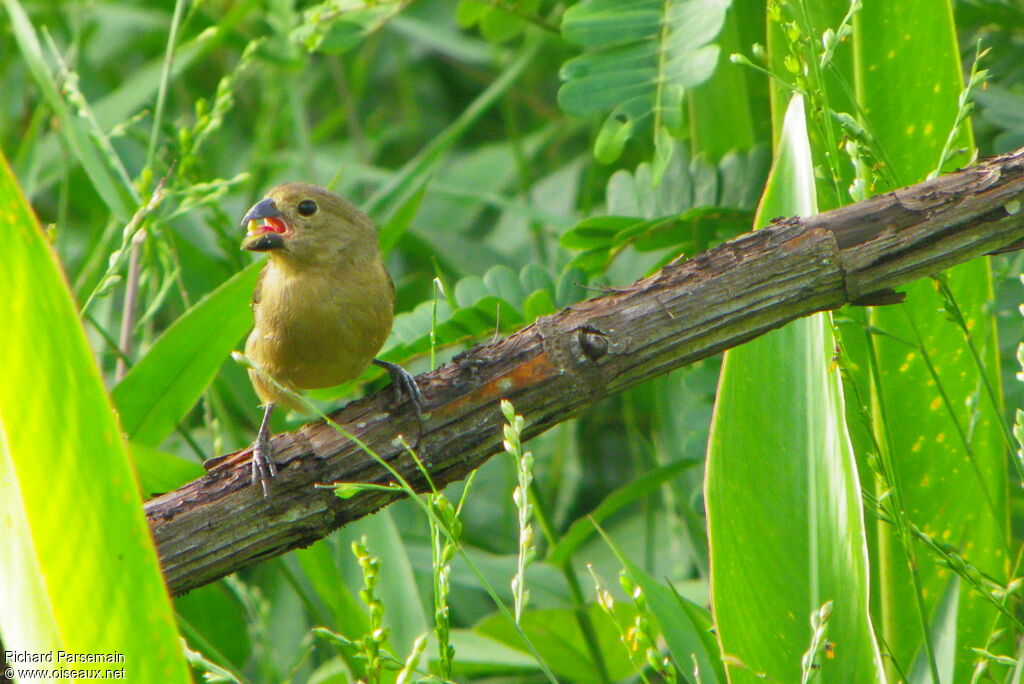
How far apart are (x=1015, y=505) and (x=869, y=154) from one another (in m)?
1.89

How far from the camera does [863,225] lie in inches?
74.2

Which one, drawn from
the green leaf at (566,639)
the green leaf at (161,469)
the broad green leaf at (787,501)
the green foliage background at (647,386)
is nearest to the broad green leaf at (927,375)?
the green foliage background at (647,386)

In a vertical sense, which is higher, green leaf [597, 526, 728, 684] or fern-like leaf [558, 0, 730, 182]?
fern-like leaf [558, 0, 730, 182]

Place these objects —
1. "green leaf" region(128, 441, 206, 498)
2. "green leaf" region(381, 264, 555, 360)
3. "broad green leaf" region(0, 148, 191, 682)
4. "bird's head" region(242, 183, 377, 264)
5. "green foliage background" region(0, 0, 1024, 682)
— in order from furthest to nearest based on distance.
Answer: "bird's head" region(242, 183, 377, 264), "green leaf" region(381, 264, 555, 360), "green leaf" region(128, 441, 206, 498), "green foliage background" region(0, 0, 1024, 682), "broad green leaf" region(0, 148, 191, 682)

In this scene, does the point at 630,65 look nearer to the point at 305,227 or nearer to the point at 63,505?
the point at 305,227

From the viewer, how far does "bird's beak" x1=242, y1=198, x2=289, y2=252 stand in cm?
260

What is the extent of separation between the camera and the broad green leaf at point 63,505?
1.20 m

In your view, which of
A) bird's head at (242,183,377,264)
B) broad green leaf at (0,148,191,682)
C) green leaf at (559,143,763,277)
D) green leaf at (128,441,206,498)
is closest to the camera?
broad green leaf at (0,148,191,682)

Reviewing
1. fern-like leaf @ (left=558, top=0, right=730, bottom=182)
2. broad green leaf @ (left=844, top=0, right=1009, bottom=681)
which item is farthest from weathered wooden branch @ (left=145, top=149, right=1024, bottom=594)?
fern-like leaf @ (left=558, top=0, right=730, bottom=182)

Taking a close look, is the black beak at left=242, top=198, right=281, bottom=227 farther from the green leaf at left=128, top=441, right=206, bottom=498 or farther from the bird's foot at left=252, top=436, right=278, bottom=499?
the bird's foot at left=252, top=436, right=278, bottom=499

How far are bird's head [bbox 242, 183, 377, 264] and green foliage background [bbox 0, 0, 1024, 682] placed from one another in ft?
0.46

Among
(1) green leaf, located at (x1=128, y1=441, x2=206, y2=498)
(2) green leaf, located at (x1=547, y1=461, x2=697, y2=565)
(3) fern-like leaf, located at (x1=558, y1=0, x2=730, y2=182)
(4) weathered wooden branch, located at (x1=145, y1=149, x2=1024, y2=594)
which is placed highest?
(3) fern-like leaf, located at (x1=558, y1=0, x2=730, y2=182)

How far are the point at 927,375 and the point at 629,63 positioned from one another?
1.11 meters

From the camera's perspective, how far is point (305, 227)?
8.84 feet
